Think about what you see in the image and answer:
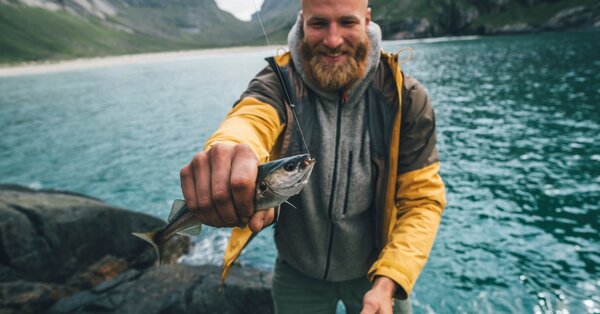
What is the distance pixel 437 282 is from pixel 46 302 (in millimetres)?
9142

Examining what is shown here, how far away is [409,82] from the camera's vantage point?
3578mm

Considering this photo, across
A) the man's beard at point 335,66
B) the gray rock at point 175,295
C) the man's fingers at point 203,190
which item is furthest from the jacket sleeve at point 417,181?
the gray rock at point 175,295

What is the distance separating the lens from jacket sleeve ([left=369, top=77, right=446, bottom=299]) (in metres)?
3.29

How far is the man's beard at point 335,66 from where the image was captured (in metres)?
3.50

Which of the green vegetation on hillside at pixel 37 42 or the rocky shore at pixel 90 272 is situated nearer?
the rocky shore at pixel 90 272

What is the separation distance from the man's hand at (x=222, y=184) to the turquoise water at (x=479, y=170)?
7398 millimetres

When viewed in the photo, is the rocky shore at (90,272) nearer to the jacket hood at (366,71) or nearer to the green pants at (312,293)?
the green pants at (312,293)

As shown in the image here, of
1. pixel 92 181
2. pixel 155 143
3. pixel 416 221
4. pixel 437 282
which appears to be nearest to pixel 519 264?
pixel 437 282

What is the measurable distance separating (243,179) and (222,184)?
14 cm

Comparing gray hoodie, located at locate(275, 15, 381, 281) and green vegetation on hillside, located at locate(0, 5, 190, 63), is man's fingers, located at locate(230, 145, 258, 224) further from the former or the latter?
green vegetation on hillside, located at locate(0, 5, 190, 63)

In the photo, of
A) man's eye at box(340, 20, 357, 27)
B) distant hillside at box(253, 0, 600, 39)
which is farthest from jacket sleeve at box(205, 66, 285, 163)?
distant hillside at box(253, 0, 600, 39)

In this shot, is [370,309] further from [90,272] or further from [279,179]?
[90,272]

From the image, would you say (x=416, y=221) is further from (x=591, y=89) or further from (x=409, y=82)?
(x=591, y=89)

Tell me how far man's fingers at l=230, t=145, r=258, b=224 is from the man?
1034mm
